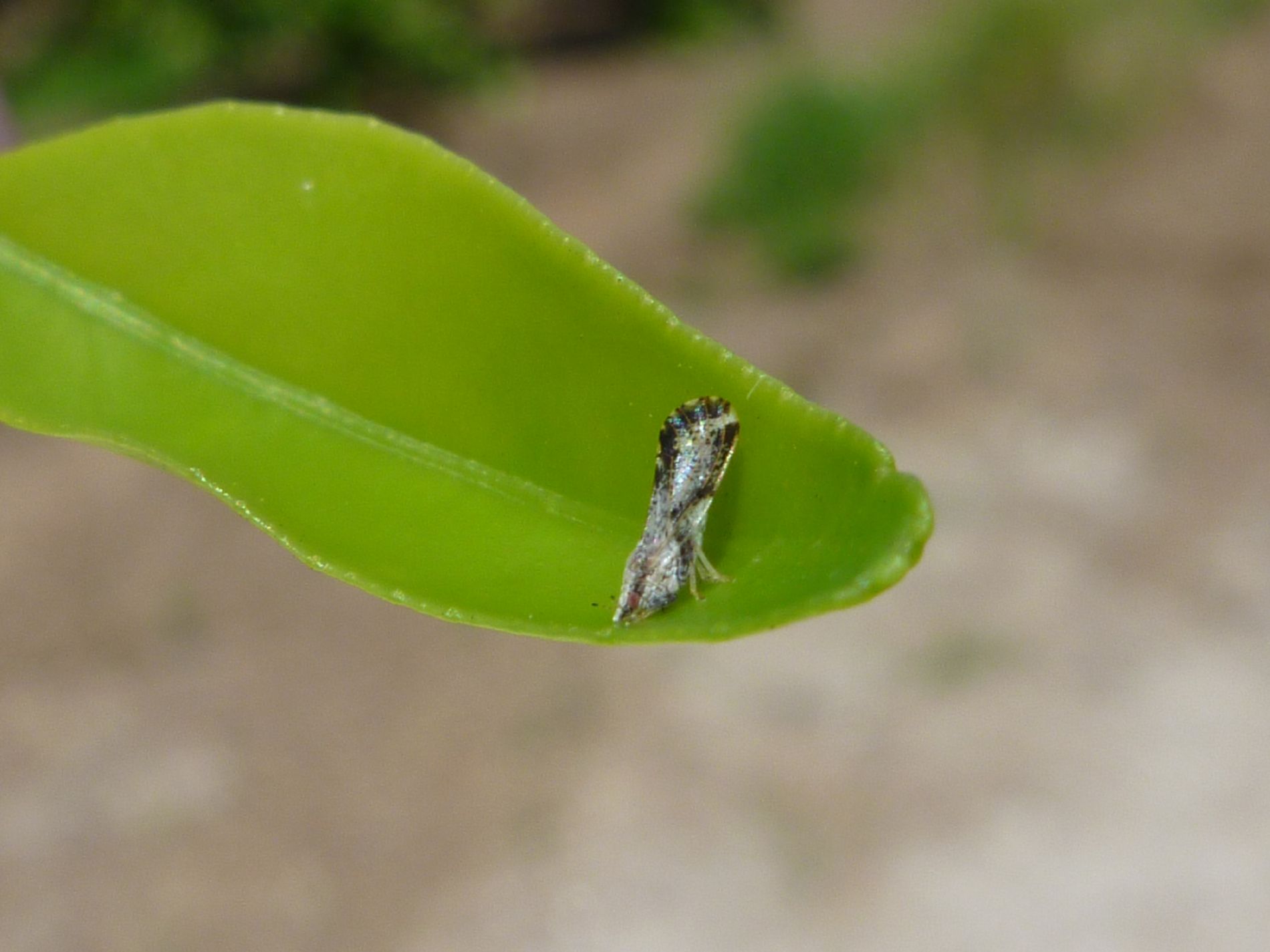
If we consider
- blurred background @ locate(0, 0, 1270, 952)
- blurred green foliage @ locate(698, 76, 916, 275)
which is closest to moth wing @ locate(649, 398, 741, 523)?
blurred background @ locate(0, 0, 1270, 952)

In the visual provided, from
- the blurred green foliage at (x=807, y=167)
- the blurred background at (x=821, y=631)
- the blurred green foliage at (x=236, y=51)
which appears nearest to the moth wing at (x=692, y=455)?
the blurred background at (x=821, y=631)

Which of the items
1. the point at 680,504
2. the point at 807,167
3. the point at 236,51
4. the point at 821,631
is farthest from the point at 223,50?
the point at 680,504

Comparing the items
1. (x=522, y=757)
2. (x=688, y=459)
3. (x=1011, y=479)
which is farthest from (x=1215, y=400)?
(x=688, y=459)

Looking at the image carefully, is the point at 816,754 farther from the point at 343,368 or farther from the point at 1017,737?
the point at 343,368

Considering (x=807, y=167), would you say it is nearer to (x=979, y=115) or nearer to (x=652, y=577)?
(x=979, y=115)

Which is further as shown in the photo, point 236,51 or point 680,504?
point 236,51

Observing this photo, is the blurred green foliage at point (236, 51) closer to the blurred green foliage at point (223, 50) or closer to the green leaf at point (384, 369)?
the blurred green foliage at point (223, 50)
